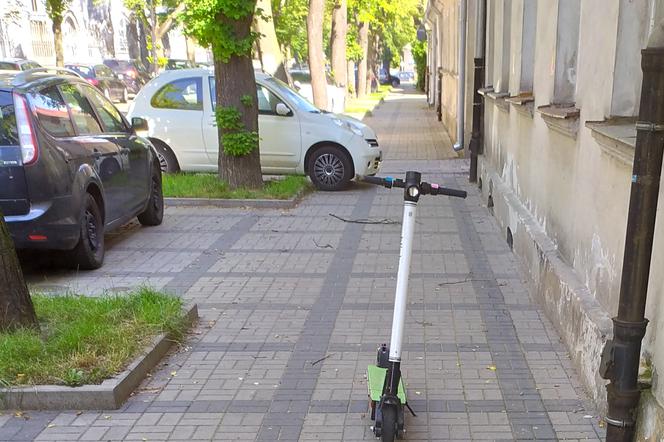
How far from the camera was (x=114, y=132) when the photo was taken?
7.12 metres

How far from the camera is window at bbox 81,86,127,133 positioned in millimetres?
6953

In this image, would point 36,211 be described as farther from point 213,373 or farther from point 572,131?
point 572,131

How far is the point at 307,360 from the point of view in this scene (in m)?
4.35

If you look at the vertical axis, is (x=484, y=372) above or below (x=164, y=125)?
below

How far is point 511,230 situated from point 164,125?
5.82 metres

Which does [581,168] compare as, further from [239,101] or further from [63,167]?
[239,101]

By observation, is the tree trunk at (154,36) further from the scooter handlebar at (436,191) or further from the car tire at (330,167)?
the scooter handlebar at (436,191)

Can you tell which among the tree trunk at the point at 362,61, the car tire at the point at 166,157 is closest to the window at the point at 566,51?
the car tire at the point at 166,157

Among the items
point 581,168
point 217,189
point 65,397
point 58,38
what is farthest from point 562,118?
point 58,38

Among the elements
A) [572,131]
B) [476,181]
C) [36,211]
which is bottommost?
[476,181]

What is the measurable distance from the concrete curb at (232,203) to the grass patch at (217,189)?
0.28 feet

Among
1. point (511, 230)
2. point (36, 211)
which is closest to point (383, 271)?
point (511, 230)

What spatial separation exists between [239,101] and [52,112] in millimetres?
3598

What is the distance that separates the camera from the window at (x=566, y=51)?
5.12 m
